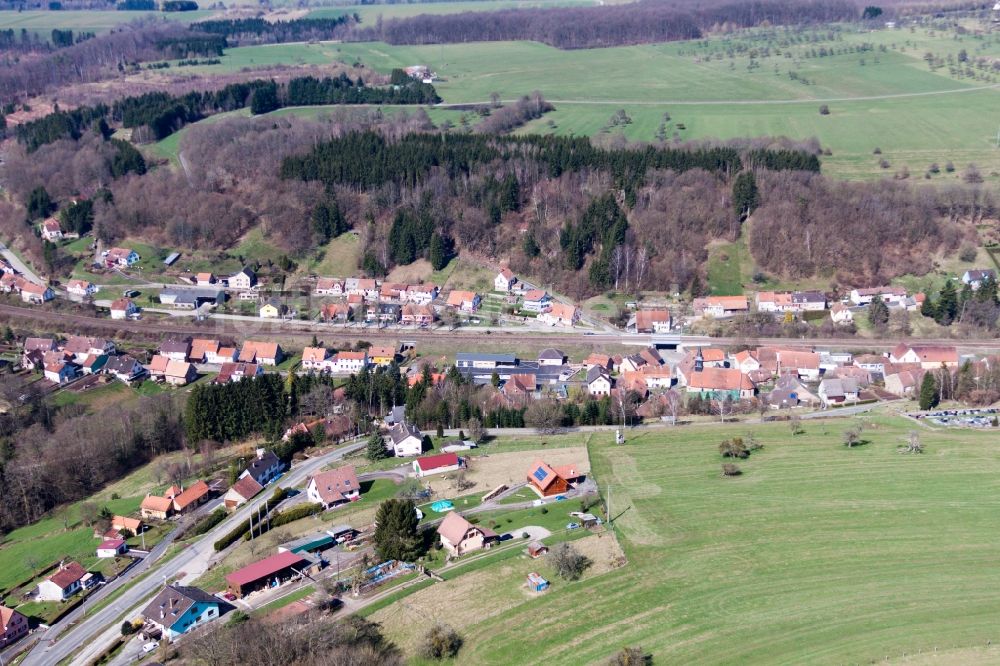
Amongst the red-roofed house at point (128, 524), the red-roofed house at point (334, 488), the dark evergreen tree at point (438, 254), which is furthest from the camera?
the dark evergreen tree at point (438, 254)

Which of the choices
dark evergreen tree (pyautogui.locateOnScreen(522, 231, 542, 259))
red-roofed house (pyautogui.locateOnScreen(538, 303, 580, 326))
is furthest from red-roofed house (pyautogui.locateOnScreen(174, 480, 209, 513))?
dark evergreen tree (pyautogui.locateOnScreen(522, 231, 542, 259))

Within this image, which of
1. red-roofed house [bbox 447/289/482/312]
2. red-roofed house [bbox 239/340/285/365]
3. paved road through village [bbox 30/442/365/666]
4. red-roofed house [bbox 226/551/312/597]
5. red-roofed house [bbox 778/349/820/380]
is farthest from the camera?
red-roofed house [bbox 447/289/482/312]

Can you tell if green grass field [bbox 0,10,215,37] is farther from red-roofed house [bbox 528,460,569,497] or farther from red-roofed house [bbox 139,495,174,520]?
red-roofed house [bbox 528,460,569,497]

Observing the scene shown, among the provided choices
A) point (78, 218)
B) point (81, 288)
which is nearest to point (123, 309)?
point (81, 288)

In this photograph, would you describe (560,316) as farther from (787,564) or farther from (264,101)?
(264,101)

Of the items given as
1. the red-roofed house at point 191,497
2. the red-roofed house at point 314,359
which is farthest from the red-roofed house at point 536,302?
the red-roofed house at point 191,497

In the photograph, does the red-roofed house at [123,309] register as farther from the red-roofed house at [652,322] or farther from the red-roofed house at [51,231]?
the red-roofed house at [652,322]

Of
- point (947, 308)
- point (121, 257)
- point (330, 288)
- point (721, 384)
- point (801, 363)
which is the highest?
point (121, 257)
